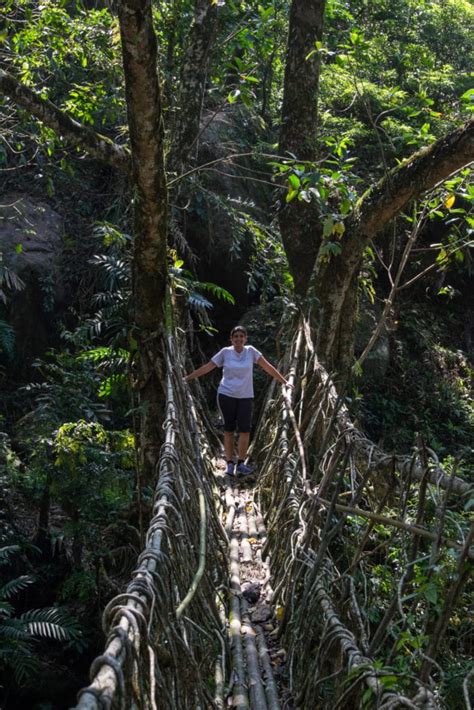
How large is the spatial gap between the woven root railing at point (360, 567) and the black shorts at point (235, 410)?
28 centimetres

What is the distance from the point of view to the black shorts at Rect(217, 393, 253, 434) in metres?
5.01

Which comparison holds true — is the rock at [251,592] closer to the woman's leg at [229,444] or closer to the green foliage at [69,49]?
the woman's leg at [229,444]

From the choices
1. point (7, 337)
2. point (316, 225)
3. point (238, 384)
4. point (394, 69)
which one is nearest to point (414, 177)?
point (316, 225)

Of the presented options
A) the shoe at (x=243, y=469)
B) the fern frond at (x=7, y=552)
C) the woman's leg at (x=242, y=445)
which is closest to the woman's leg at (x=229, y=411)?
the woman's leg at (x=242, y=445)

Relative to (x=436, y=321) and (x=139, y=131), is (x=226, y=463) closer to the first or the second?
(x=139, y=131)

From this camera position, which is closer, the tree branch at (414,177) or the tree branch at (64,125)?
the tree branch at (64,125)

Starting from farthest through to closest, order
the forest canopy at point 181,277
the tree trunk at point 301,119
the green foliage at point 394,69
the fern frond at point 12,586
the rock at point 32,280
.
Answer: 1. the green foliage at point 394,69
2. the rock at point 32,280
3. the tree trunk at point 301,119
4. the fern frond at point 12,586
5. the forest canopy at point 181,277

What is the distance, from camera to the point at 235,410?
504 centimetres

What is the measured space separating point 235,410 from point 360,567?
2.39 meters

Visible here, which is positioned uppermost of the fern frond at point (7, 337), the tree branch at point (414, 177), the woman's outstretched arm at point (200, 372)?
the tree branch at point (414, 177)

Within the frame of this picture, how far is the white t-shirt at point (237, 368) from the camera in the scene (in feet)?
16.1

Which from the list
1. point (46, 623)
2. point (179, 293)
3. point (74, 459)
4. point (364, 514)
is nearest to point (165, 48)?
point (179, 293)

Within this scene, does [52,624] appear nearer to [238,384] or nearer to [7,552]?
[7,552]

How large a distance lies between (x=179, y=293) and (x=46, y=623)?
2182 millimetres
